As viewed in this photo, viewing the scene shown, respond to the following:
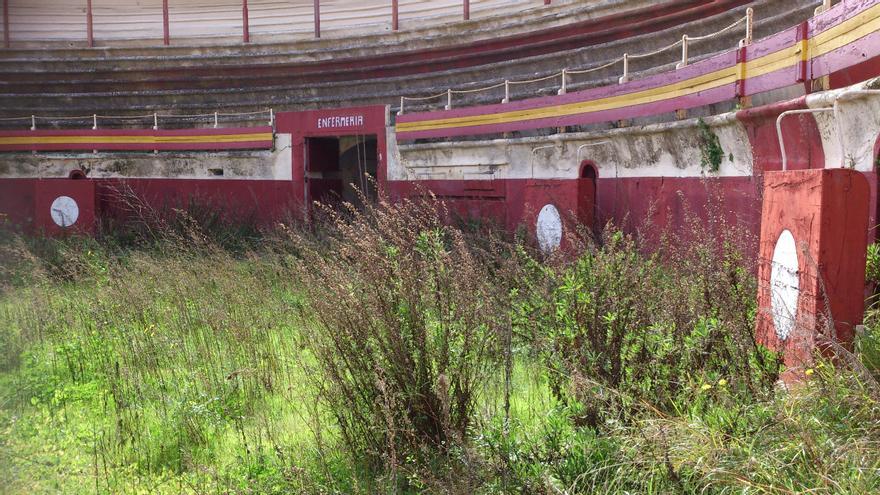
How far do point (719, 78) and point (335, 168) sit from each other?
12.5 m

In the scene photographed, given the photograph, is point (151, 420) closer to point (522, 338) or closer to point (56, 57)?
point (522, 338)

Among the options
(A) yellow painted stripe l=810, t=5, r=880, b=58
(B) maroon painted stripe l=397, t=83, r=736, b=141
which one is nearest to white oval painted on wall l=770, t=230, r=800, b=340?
(A) yellow painted stripe l=810, t=5, r=880, b=58

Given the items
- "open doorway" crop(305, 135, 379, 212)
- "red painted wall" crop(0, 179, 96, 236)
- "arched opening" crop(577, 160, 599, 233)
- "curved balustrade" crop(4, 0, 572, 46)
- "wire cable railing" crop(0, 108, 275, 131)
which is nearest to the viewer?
"arched opening" crop(577, 160, 599, 233)

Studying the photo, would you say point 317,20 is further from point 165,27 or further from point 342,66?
point 165,27

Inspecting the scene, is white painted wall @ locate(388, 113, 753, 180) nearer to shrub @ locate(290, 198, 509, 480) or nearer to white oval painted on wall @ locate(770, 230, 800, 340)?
white oval painted on wall @ locate(770, 230, 800, 340)

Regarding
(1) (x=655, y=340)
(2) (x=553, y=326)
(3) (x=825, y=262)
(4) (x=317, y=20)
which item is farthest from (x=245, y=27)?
(3) (x=825, y=262)

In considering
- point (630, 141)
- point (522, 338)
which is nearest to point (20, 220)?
point (630, 141)

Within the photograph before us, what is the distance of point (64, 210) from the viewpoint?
757 inches

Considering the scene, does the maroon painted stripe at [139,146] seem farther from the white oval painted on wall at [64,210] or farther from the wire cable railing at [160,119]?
the white oval painted on wall at [64,210]

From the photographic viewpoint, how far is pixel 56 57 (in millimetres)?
26172

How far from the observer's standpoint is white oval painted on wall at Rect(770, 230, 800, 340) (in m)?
4.56

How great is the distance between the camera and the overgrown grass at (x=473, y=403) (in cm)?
371

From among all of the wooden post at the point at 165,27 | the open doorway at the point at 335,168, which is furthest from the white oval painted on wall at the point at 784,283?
the wooden post at the point at 165,27

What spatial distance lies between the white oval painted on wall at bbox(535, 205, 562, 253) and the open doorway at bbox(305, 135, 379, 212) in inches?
263
